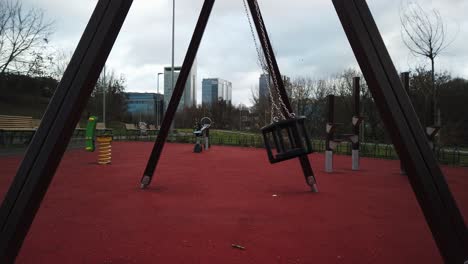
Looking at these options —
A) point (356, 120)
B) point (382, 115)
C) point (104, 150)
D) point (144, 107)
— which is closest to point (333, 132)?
point (356, 120)

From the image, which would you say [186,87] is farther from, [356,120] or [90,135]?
[356,120]

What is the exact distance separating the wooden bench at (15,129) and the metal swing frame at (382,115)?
12407 millimetres

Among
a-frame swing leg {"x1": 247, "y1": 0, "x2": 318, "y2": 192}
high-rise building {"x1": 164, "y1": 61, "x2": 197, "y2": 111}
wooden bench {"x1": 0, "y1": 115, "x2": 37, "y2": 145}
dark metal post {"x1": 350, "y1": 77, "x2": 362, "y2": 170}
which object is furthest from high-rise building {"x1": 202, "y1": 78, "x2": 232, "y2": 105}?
a-frame swing leg {"x1": 247, "y1": 0, "x2": 318, "y2": 192}

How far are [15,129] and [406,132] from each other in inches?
553

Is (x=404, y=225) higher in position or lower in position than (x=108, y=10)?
lower

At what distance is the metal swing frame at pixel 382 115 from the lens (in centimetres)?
214

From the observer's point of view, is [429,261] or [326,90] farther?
[326,90]

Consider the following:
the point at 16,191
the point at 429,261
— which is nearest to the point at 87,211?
the point at 16,191

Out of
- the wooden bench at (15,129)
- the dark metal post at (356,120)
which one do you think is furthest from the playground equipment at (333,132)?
the wooden bench at (15,129)

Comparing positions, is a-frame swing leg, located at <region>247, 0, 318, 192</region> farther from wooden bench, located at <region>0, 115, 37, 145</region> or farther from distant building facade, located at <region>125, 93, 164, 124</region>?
distant building facade, located at <region>125, 93, 164, 124</region>

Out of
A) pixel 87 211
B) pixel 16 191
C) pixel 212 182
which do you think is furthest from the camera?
pixel 212 182

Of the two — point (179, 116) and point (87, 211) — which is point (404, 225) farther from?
point (179, 116)

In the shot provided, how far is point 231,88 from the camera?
50.0m

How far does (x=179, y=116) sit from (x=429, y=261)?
46485 millimetres
